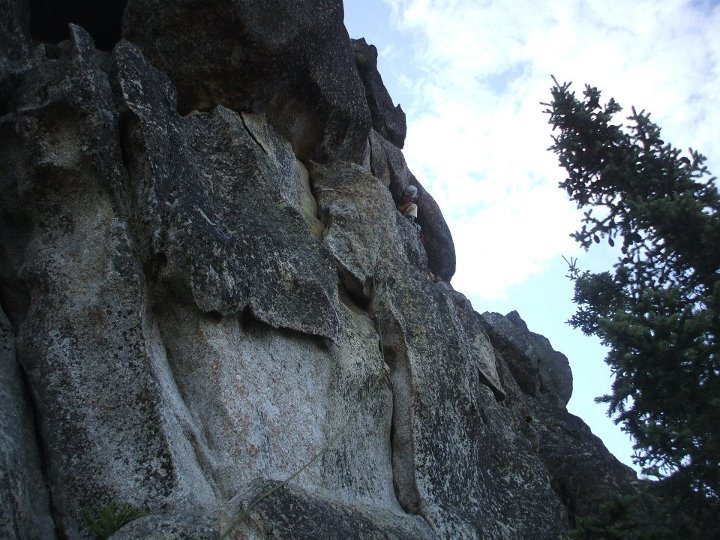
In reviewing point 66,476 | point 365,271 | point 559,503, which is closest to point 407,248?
point 365,271

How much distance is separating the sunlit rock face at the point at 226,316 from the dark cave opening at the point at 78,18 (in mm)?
49

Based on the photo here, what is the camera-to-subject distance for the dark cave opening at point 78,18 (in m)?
14.5

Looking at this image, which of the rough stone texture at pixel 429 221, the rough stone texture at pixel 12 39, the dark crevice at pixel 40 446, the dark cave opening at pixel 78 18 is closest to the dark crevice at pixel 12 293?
the dark crevice at pixel 40 446

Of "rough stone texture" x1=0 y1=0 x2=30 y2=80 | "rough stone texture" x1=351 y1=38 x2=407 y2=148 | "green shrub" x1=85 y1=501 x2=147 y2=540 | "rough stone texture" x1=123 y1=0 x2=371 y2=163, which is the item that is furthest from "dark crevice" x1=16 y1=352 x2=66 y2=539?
"rough stone texture" x1=351 y1=38 x2=407 y2=148

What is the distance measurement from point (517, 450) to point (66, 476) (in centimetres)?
746

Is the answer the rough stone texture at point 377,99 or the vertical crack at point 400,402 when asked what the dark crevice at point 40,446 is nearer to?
the vertical crack at point 400,402

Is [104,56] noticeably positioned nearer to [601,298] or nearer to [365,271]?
[365,271]

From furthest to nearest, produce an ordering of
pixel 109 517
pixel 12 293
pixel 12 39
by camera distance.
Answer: pixel 12 39
pixel 12 293
pixel 109 517

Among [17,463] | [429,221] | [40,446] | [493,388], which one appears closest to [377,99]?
[429,221]

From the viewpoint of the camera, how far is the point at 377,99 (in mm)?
19031

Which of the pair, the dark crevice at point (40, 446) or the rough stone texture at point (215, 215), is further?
the rough stone texture at point (215, 215)

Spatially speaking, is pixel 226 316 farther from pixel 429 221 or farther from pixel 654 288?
pixel 429 221

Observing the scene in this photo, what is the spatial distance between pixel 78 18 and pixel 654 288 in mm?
11450

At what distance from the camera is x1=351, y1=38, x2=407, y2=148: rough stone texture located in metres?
18.9
